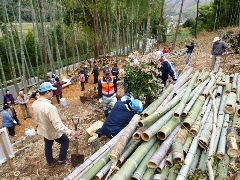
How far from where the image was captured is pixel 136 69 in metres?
5.33

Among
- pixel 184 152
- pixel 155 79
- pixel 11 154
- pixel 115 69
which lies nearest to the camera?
pixel 184 152

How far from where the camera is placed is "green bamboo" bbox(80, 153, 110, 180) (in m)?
2.93

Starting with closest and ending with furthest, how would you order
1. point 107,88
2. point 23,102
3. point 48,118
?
point 48,118 < point 107,88 < point 23,102

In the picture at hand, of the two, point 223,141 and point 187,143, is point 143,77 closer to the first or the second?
point 187,143

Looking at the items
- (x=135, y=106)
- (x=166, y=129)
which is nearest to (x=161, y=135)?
(x=166, y=129)

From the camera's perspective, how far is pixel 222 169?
2.81 meters

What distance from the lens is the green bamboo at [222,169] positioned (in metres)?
→ 2.73

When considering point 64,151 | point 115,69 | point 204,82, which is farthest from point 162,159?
point 115,69

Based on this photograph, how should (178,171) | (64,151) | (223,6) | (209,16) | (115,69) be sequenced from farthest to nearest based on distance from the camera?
(209,16) → (223,6) → (115,69) → (64,151) → (178,171)

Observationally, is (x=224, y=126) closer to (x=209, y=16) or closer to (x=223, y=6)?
(x=223, y=6)

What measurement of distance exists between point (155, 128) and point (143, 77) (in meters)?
2.21

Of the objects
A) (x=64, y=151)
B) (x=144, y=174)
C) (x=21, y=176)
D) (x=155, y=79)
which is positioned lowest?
(x=21, y=176)

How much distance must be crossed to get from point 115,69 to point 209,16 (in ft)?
93.5

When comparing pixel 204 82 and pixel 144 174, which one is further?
pixel 204 82
